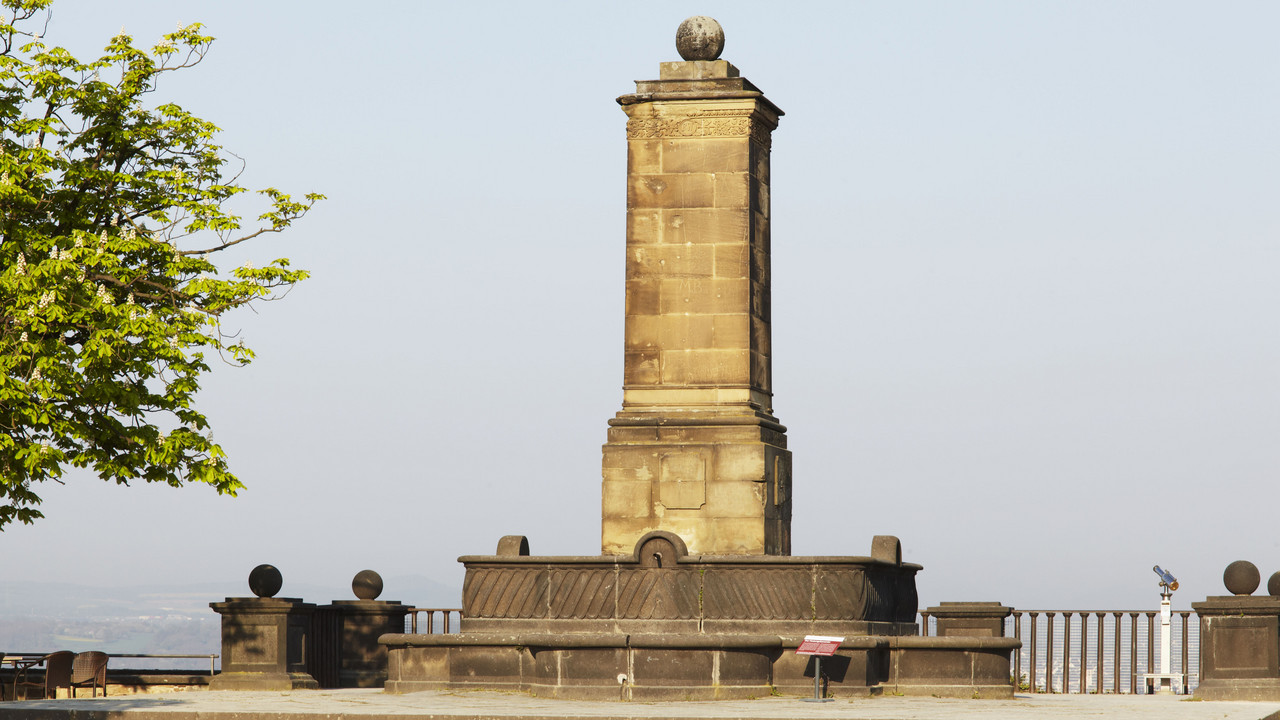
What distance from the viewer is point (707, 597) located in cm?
1808

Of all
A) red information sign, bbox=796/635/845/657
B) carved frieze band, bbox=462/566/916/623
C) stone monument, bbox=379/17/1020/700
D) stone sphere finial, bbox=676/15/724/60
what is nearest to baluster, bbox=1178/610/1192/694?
stone monument, bbox=379/17/1020/700

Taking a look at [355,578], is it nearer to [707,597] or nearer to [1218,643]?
[707,597]

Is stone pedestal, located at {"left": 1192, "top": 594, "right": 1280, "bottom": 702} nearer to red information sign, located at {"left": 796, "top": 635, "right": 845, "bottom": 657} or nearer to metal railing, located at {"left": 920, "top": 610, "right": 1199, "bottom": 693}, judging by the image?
metal railing, located at {"left": 920, "top": 610, "right": 1199, "bottom": 693}

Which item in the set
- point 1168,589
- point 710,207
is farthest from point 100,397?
point 1168,589

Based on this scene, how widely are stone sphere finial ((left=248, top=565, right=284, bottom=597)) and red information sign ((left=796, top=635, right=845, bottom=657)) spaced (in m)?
7.35

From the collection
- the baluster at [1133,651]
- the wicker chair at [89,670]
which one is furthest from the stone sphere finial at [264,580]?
the baluster at [1133,651]

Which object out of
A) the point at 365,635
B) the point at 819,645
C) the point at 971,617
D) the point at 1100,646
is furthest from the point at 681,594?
the point at 1100,646

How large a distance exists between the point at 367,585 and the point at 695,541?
5708 millimetres

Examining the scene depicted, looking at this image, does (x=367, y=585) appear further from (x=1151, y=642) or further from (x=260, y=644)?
(x=1151, y=642)

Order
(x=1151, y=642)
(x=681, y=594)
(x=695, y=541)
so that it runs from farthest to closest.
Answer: (x=1151, y=642)
(x=695, y=541)
(x=681, y=594)

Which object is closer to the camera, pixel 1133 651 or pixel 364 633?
pixel 1133 651

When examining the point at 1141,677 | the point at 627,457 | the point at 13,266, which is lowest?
the point at 1141,677

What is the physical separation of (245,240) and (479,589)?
643 centimetres

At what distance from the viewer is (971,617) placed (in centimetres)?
2150
